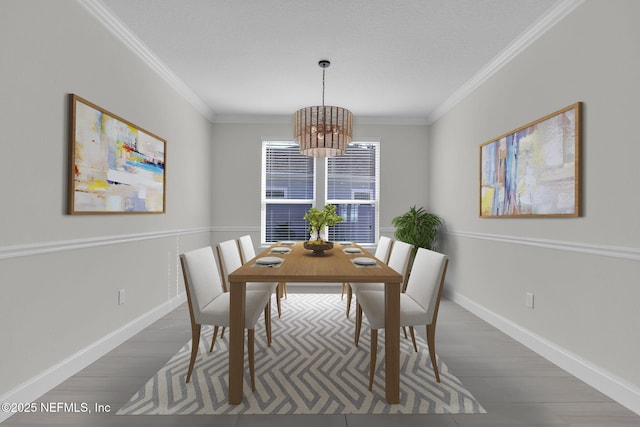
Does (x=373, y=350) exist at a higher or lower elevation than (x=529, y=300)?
lower

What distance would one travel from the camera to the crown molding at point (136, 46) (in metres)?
2.28

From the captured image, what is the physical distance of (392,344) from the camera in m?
1.81

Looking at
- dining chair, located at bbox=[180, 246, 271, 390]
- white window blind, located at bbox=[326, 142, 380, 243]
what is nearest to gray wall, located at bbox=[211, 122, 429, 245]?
white window blind, located at bbox=[326, 142, 380, 243]

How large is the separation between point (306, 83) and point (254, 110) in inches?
51.2

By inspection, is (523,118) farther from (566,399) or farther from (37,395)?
(37,395)

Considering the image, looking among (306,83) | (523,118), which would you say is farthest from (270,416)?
(306,83)

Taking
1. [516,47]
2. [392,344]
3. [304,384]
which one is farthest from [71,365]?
[516,47]

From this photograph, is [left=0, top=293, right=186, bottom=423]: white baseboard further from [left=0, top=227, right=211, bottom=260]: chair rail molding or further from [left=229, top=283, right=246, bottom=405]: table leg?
[left=229, top=283, right=246, bottom=405]: table leg

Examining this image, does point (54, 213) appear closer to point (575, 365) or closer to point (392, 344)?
point (392, 344)

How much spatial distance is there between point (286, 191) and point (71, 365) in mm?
3536

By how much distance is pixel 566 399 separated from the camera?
6.11 feet

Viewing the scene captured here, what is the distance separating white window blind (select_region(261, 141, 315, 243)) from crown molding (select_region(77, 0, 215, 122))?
1.45m

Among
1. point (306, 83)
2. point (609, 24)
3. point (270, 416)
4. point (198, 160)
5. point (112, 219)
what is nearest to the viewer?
point (270, 416)

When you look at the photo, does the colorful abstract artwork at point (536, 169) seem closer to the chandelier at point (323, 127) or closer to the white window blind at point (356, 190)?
the chandelier at point (323, 127)
